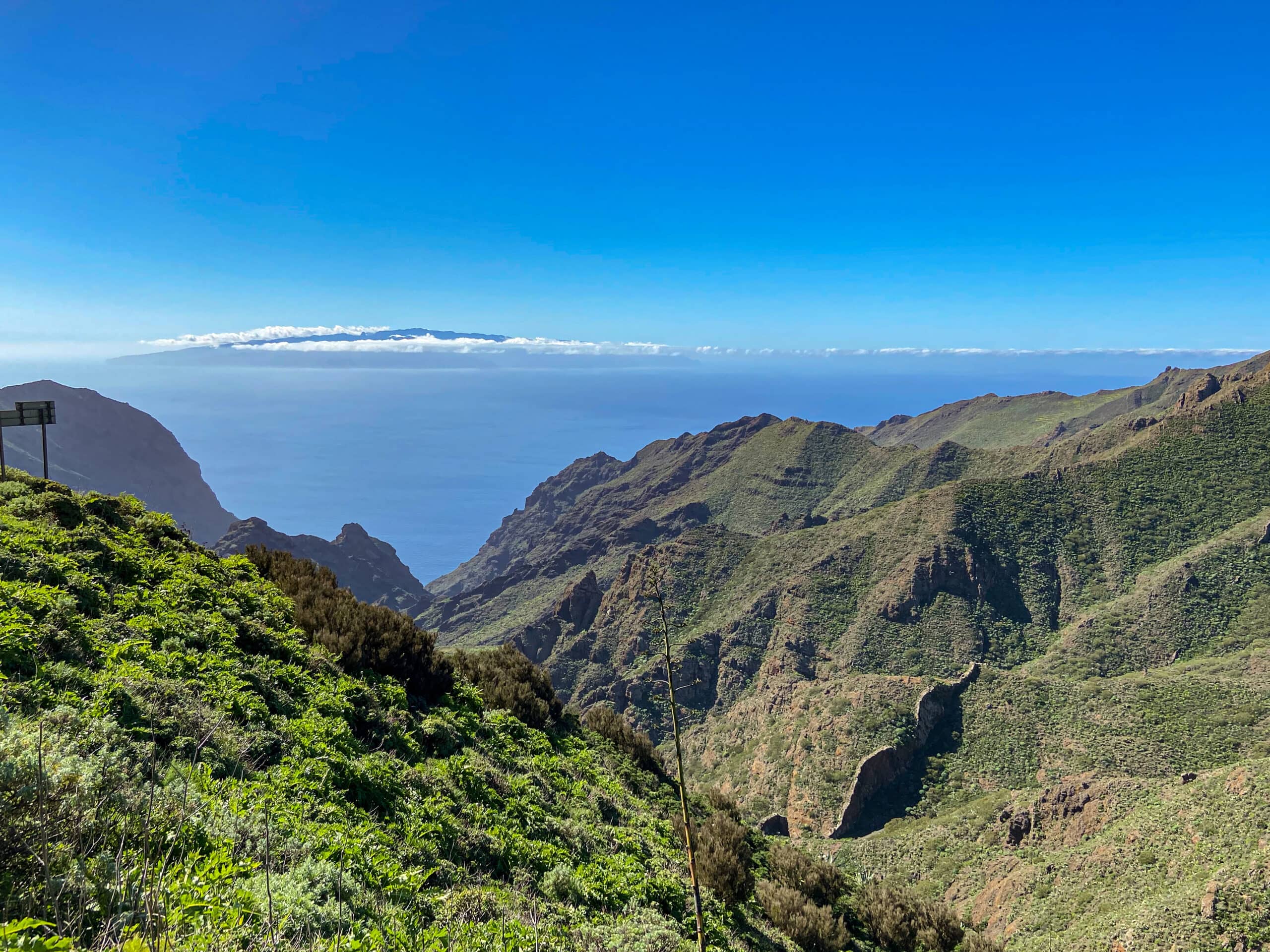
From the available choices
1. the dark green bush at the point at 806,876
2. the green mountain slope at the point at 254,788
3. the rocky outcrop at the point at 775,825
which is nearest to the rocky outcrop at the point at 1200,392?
the rocky outcrop at the point at 775,825

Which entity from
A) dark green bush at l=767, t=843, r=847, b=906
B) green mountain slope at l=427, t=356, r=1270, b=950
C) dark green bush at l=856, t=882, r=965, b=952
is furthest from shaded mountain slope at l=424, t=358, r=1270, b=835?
dark green bush at l=767, t=843, r=847, b=906

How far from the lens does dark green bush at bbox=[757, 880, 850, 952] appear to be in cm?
924

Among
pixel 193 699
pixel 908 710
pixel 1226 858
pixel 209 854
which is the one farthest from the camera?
pixel 908 710

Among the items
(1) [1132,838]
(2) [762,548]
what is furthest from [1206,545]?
(1) [1132,838]

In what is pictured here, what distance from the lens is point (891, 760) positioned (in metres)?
36.1

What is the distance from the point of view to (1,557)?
844 centimetres

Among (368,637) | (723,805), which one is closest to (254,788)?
(368,637)

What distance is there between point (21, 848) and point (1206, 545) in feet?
→ 218

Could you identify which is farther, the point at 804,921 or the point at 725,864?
the point at 725,864

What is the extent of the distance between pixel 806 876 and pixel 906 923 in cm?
177

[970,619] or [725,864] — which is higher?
[725,864]

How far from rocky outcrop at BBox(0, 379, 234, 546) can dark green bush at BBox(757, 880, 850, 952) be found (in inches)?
6829

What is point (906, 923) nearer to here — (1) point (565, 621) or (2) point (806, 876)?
(2) point (806, 876)

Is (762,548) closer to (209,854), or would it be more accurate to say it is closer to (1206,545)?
→ (1206,545)
